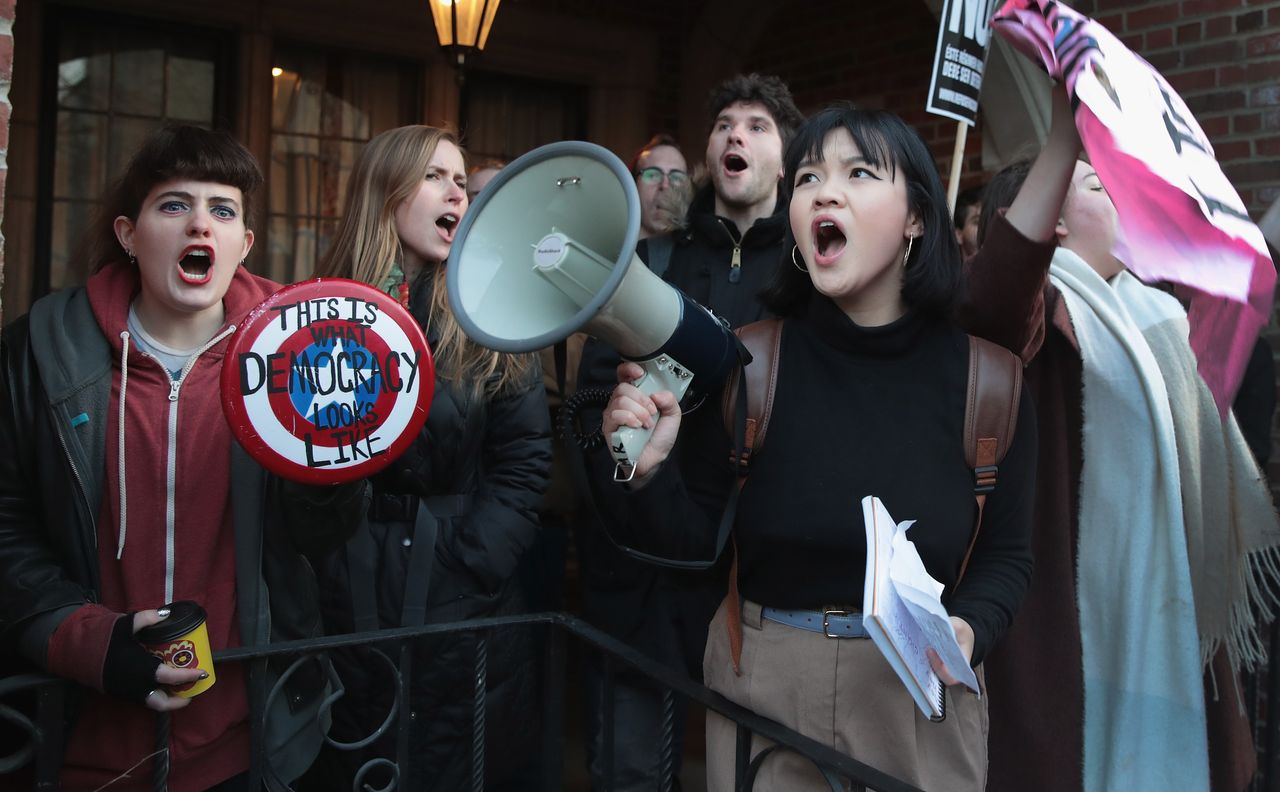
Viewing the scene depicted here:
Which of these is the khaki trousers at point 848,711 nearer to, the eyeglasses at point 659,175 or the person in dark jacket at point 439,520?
the person in dark jacket at point 439,520

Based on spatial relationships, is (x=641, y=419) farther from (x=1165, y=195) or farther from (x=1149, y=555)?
(x=1149, y=555)

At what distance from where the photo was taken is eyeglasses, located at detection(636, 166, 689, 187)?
3.70 metres

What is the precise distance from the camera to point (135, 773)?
75.0 inches

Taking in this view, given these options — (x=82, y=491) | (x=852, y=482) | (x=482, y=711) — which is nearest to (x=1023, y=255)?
(x=852, y=482)

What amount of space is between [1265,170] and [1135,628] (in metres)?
2.68

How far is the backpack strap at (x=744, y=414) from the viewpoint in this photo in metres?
1.61

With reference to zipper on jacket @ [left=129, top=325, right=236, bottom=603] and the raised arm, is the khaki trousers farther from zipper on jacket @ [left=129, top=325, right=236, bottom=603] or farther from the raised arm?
zipper on jacket @ [left=129, top=325, right=236, bottom=603]

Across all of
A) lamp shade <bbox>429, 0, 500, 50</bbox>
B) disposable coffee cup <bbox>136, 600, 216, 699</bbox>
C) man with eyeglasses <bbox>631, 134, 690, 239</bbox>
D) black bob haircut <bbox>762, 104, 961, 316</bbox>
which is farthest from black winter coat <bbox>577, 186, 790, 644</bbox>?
lamp shade <bbox>429, 0, 500, 50</bbox>

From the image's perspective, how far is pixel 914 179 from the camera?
66.0 inches

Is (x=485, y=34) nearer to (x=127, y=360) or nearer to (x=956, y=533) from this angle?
(x=127, y=360)

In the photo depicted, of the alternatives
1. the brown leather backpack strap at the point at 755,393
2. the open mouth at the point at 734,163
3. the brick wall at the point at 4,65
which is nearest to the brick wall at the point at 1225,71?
the open mouth at the point at 734,163

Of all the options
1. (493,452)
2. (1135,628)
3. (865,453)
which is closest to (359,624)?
(493,452)

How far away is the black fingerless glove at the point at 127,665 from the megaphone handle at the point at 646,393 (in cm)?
80

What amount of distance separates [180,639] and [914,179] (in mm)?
1335
